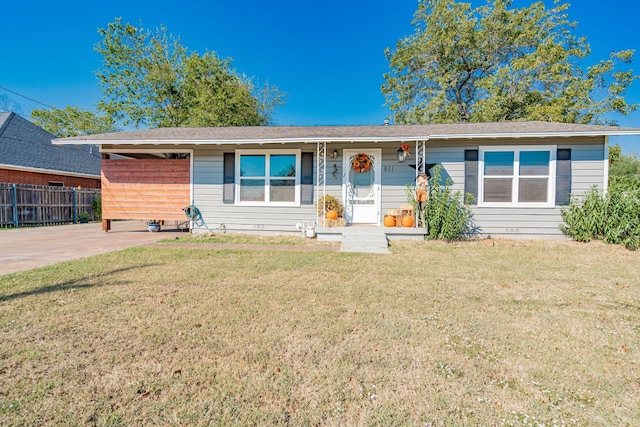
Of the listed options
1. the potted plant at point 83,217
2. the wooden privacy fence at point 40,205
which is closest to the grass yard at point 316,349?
the wooden privacy fence at point 40,205

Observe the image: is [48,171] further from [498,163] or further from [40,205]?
[498,163]

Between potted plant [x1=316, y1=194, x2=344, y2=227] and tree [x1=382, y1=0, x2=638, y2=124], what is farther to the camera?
tree [x1=382, y1=0, x2=638, y2=124]

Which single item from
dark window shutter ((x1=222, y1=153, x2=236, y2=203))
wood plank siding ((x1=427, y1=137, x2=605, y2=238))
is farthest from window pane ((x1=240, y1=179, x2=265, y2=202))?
wood plank siding ((x1=427, y1=137, x2=605, y2=238))

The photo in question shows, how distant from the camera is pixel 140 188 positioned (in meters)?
9.09

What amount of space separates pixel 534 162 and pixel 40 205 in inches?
709

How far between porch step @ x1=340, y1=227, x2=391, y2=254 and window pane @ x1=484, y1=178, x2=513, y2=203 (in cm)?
319

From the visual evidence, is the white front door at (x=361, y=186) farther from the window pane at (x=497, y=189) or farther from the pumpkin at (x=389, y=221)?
the window pane at (x=497, y=189)

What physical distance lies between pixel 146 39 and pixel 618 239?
79.6 feet

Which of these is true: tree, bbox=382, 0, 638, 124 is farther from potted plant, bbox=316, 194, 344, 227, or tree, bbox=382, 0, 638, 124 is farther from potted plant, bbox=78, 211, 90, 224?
potted plant, bbox=78, 211, 90, 224

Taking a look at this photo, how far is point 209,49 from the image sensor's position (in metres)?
18.6

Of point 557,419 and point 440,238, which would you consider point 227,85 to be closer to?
point 440,238

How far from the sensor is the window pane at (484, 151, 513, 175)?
25.6ft

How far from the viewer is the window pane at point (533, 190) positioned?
7.72 meters

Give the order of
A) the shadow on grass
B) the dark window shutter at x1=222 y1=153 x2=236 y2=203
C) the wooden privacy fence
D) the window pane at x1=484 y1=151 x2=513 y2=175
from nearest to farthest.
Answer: the shadow on grass, the window pane at x1=484 y1=151 x2=513 y2=175, the dark window shutter at x1=222 y1=153 x2=236 y2=203, the wooden privacy fence
